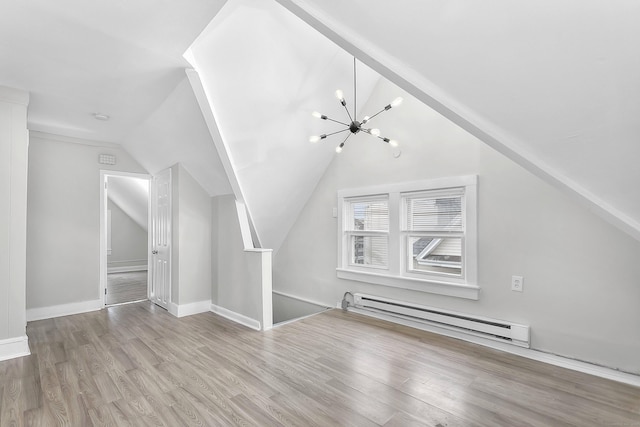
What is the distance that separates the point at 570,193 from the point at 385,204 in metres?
2.38

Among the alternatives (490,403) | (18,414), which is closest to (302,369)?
(490,403)

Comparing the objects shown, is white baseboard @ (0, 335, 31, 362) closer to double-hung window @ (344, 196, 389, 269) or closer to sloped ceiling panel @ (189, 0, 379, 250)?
sloped ceiling panel @ (189, 0, 379, 250)

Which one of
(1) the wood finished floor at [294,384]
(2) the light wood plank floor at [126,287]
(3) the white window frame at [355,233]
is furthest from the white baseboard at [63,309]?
(3) the white window frame at [355,233]

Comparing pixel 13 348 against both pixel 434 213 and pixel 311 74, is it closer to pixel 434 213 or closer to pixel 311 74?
pixel 311 74

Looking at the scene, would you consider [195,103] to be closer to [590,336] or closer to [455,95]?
[455,95]

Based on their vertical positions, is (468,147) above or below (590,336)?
above

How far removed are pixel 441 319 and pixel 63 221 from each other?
514cm

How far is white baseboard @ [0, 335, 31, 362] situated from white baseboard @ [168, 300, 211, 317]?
1519 millimetres

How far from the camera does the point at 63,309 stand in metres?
4.29

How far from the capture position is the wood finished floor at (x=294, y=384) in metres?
2.01

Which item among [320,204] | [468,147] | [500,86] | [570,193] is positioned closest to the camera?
[500,86]

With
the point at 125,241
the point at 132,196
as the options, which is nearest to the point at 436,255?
the point at 132,196

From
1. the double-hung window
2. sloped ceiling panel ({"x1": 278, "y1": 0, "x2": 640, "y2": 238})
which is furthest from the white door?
sloped ceiling panel ({"x1": 278, "y1": 0, "x2": 640, "y2": 238})

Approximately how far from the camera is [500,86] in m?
1.41
